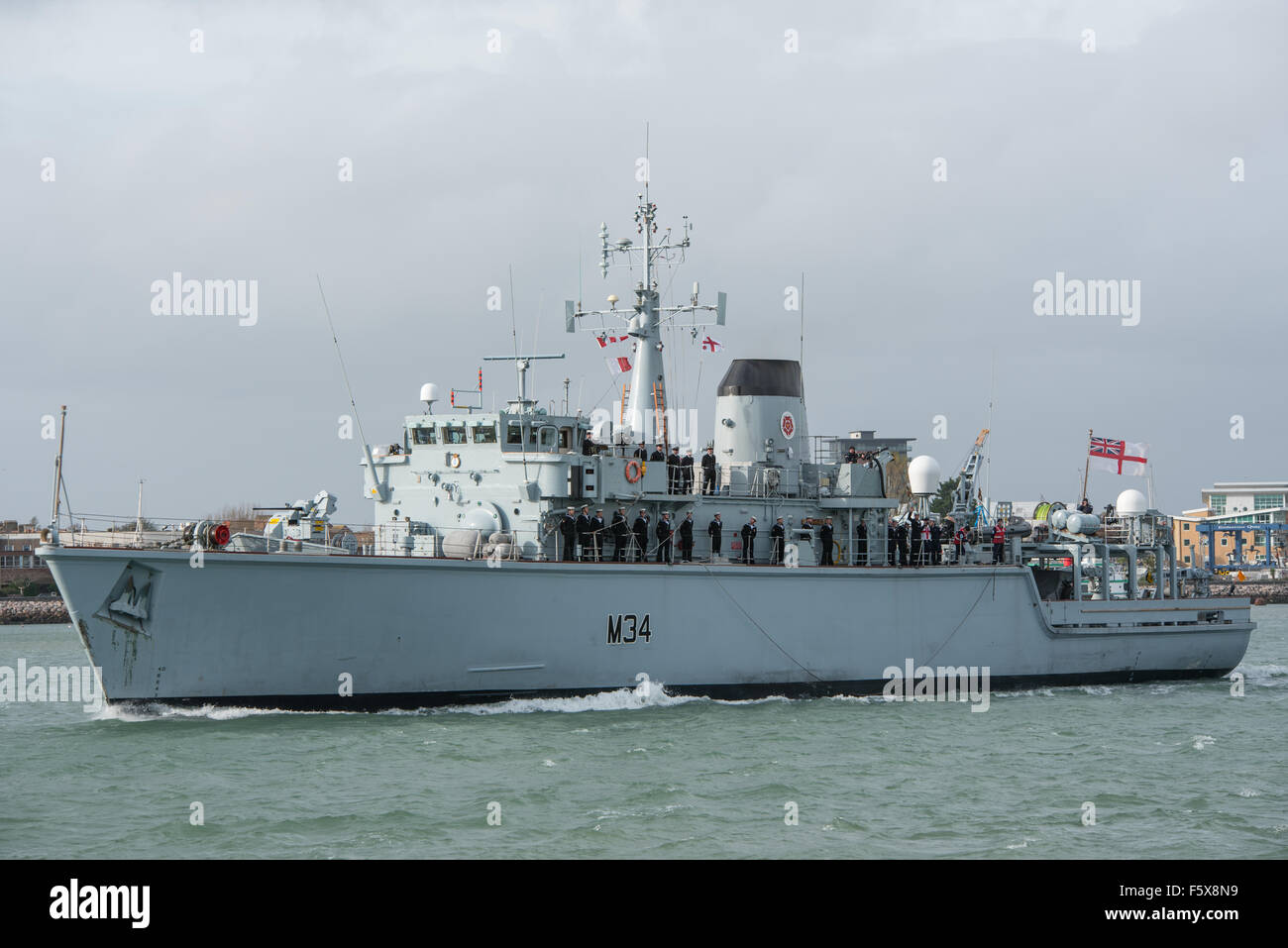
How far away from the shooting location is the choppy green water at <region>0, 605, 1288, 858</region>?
14.6m

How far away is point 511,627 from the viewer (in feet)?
75.3

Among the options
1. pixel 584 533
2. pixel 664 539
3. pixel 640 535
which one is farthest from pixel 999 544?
pixel 584 533

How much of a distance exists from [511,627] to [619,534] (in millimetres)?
3242

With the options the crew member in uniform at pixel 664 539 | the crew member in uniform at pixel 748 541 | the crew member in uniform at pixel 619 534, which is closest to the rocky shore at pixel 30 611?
the crew member in uniform at pixel 664 539

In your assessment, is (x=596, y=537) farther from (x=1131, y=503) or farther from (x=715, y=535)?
(x=1131, y=503)

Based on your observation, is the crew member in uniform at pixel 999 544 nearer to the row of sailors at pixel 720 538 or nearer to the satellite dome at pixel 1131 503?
the row of sailors at pixel 720 538

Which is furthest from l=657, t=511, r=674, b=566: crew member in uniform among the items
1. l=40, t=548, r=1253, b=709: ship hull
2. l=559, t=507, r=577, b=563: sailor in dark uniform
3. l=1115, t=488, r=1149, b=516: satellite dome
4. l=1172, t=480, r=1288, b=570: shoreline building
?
l=1172, t=480, r=1288, b=570: shoreline building

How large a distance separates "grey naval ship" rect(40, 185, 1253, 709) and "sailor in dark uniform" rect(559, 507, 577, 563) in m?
0.04

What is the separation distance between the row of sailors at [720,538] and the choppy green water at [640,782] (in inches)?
112

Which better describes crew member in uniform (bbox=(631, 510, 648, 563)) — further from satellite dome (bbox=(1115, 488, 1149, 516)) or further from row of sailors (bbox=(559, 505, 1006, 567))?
satellite dome (bbox=(1115, 488, 1149, 516))

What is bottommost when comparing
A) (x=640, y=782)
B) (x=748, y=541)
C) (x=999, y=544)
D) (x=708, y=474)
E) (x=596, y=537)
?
(x=640, y=782)

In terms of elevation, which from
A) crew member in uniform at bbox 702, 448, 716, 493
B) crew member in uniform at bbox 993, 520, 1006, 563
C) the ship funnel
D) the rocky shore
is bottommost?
the rocky shore

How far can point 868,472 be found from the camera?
29.4 meters
